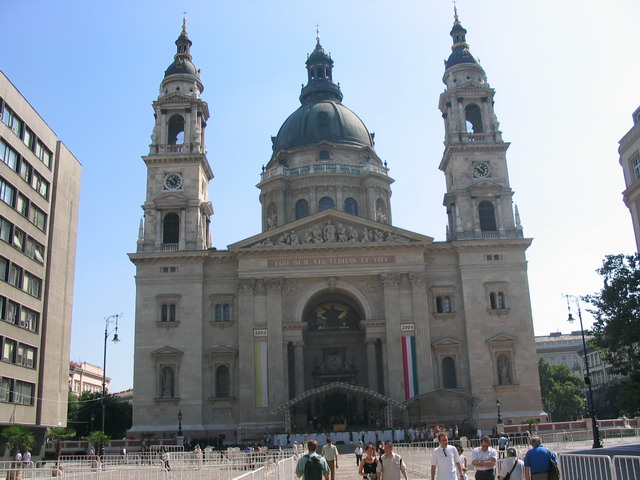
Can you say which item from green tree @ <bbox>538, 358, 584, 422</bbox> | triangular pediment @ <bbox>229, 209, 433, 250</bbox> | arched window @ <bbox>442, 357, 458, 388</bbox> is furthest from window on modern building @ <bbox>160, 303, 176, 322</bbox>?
green tree @ <bbox>538, 358, 584, 422</bbox>

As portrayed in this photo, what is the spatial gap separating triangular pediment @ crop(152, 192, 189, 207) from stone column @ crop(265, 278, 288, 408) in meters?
9.82

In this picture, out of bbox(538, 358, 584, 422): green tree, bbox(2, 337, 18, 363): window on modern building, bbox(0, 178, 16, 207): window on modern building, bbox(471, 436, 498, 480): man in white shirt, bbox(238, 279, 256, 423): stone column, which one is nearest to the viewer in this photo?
bbox(471, 436, 498, 480): man in white shirt

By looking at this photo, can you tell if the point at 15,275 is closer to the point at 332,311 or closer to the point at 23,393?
the point at 23,393

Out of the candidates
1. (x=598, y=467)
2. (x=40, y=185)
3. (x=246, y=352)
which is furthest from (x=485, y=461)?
(x=246, y=352)

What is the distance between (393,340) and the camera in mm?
52344

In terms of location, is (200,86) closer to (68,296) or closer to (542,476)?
(68,296)

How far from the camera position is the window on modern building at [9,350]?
38.0 meters

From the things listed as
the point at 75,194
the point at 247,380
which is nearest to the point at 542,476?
the point at 247,380

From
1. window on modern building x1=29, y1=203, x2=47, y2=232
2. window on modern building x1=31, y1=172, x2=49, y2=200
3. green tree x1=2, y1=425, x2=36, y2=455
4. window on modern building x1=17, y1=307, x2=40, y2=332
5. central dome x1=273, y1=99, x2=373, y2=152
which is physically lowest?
green tree x1=2, y1=425, x2=36, y2=455

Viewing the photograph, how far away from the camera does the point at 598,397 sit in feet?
302

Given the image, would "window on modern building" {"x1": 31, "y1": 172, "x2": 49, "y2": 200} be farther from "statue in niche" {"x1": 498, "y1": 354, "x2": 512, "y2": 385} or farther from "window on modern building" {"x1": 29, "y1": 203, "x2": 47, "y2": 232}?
"statue in niche" {"x1": 498, "y1": 354, "x2": 512, "y2": 385}

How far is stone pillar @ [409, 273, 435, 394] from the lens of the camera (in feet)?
168

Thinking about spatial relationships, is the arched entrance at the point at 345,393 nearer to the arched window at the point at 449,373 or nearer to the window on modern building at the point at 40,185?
the arched window at the point at 449,373

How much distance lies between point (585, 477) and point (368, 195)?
174 ft
